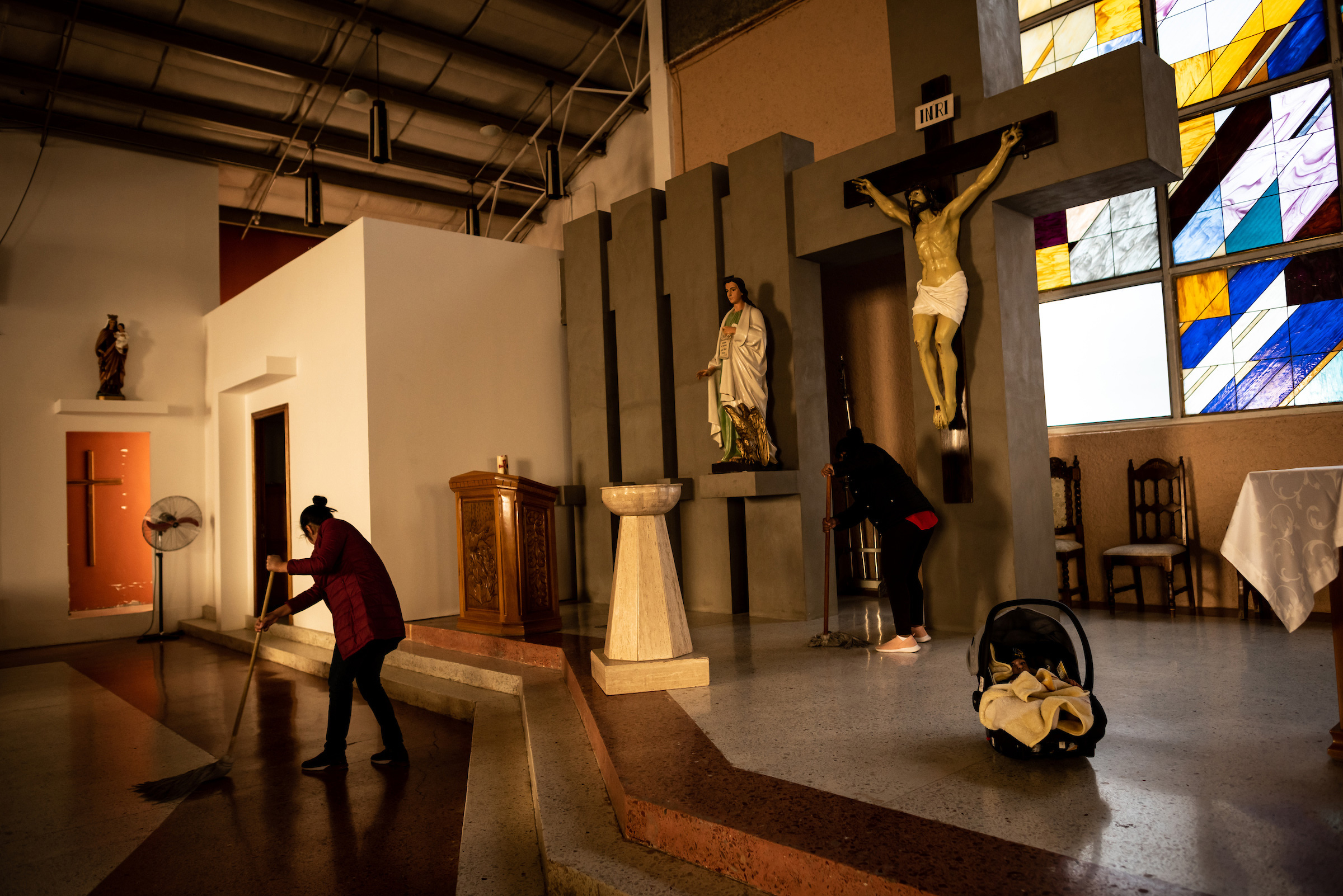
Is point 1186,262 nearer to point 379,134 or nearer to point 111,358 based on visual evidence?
point 379,134

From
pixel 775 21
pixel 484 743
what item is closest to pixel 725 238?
pixel 775 21

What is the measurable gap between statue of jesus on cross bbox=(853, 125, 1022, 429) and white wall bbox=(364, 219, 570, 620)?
4033 millimetres

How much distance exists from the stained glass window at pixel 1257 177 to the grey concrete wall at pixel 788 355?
8.99 feet

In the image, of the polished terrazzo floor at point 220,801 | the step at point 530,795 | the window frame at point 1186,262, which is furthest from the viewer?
the window frame at point 1186,262

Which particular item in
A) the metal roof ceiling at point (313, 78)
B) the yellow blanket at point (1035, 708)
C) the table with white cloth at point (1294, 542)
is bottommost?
the yellow blanket at point (1035, 708)

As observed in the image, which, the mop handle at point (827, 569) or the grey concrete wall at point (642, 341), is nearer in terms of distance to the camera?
the mop handle at point (827, 569)

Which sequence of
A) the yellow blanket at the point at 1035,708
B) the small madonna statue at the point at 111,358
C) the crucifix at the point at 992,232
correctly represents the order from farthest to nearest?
the small madonna statue at the point at 111,358 → the crucifix at the point at 992,232 → the yellow blanket at the point at 1035,708

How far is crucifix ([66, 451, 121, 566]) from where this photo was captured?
10.1 metres

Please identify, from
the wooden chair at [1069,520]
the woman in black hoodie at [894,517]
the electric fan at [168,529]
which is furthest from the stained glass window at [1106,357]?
the electric fan at [168,529]

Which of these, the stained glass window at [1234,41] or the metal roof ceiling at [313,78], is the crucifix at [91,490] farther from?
the stained glass window at [1234,41]

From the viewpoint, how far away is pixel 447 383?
7613 millimetres

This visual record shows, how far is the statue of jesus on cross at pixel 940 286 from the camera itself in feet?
16.9

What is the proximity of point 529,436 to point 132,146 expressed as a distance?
256 inches

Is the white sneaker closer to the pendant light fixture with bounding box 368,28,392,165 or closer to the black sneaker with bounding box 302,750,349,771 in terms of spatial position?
the black sneaker with bounding box 302,750,349,771
